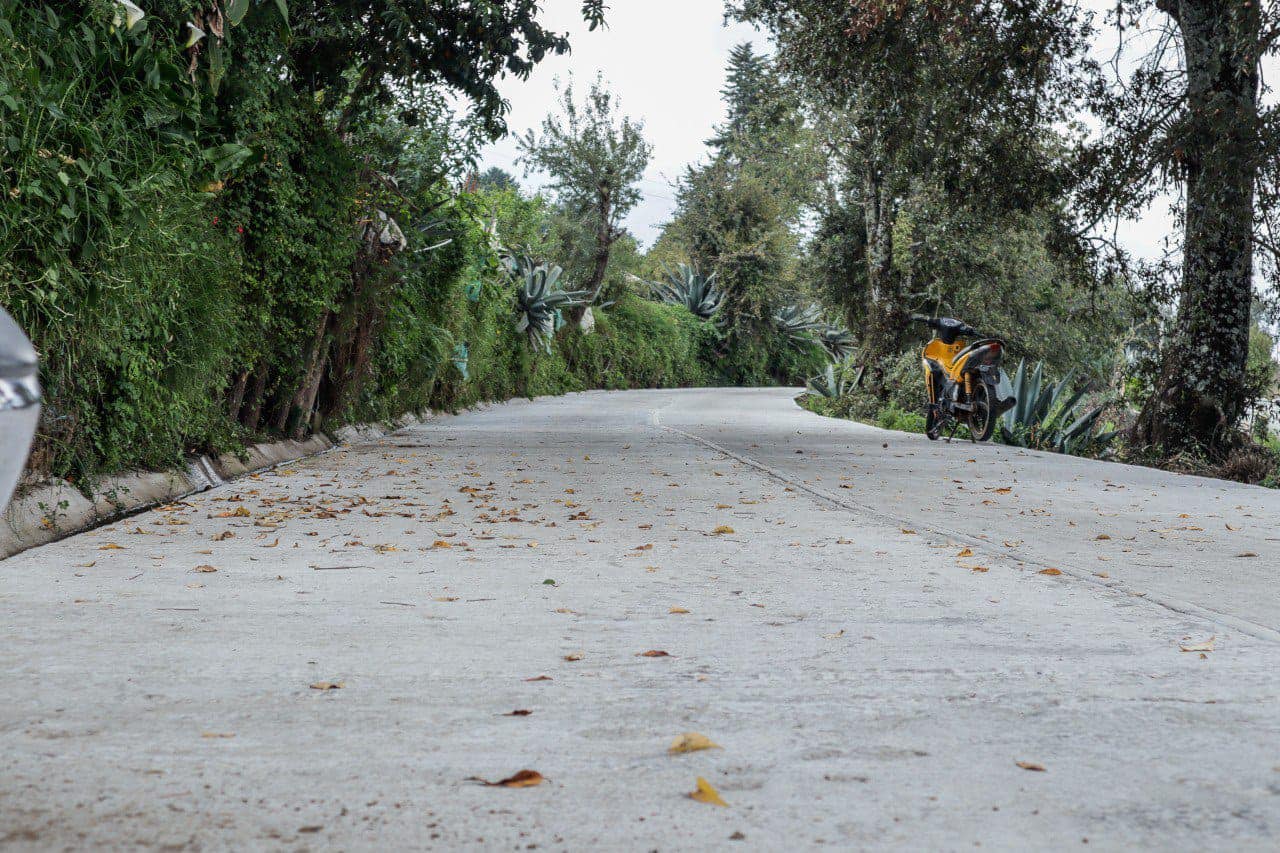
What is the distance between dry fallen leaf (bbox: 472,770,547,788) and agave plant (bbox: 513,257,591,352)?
2643 cm

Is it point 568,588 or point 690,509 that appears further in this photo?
point 690,509

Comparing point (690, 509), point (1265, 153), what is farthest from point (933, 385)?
point (690, 509)

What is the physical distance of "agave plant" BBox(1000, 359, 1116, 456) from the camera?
55.7 ft

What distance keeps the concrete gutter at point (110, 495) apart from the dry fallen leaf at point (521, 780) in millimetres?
3649

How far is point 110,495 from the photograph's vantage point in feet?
26.3

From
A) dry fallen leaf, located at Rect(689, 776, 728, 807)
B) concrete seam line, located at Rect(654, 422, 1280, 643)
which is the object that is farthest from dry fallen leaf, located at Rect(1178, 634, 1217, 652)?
dry fallen leaf, located at Rect(689, 776, 728, 807)

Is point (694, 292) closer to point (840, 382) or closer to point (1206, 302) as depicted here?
point (840, 382)

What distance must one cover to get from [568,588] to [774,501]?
4022 mm

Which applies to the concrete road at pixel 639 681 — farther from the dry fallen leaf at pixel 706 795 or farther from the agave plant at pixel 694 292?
the agave plant at pixel 694 292

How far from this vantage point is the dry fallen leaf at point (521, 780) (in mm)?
3066

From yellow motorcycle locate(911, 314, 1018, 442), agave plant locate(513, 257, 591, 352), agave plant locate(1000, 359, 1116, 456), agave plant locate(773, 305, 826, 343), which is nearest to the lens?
yellow motorcycle locate(911, 314, 1018, 442)

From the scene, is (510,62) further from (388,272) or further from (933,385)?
(933,385)

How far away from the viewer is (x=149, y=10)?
25.3ft

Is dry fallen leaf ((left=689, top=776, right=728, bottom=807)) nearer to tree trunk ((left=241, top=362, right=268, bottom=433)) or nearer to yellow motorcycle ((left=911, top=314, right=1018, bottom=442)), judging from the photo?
tree trunk ((left=241, top=362, right=268, bottom=433))
